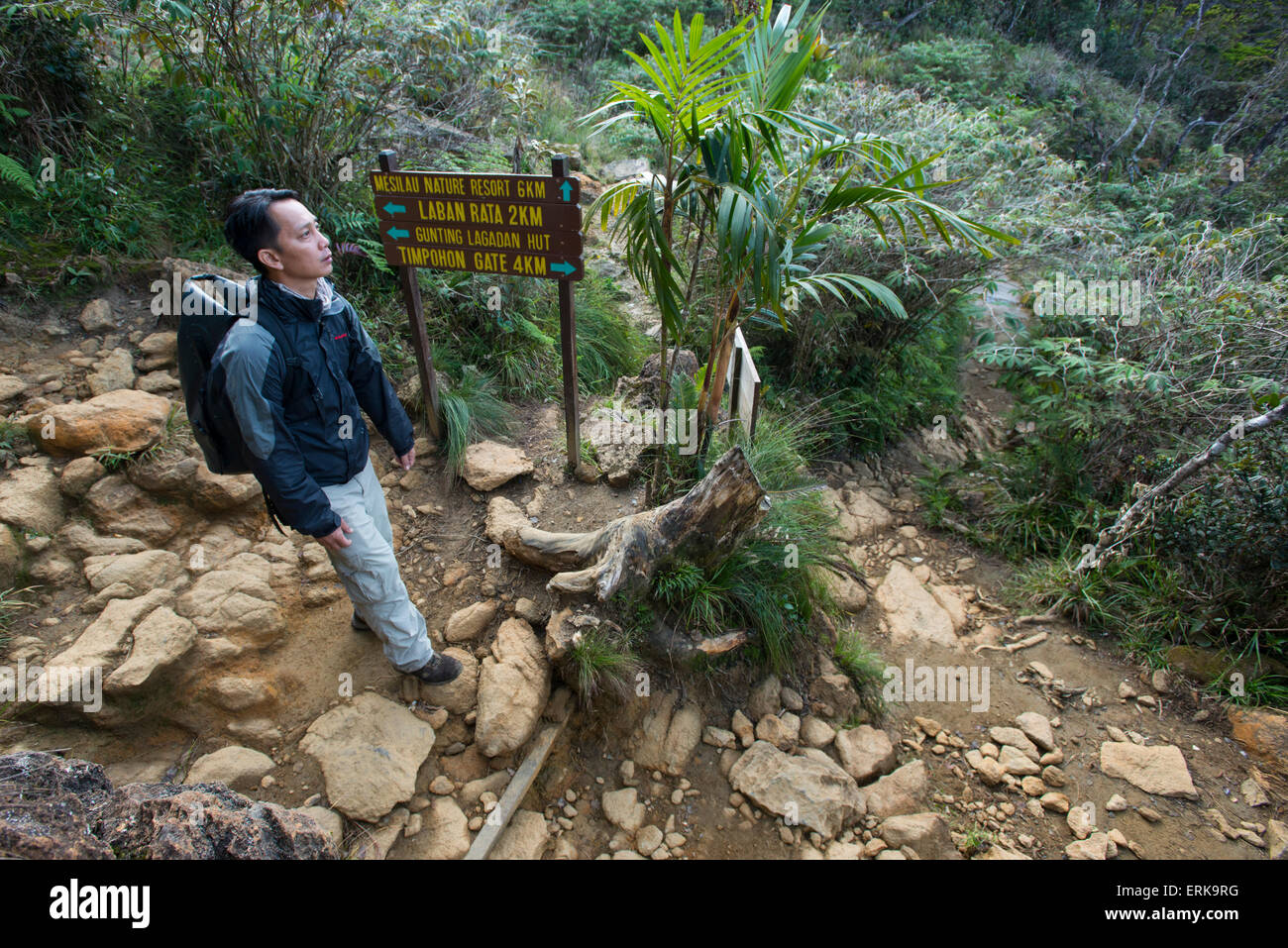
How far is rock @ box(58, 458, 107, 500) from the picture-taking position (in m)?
3.11

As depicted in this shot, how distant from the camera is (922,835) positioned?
2.76 m

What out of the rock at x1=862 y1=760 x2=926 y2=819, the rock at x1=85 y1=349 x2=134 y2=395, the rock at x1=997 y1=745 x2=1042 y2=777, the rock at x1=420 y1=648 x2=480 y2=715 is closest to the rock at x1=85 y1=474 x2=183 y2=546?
the rock at x1=85 y1=349 x2=134 y2=395

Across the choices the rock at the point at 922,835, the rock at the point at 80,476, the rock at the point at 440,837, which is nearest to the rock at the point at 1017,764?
the rock at the point at 922,835

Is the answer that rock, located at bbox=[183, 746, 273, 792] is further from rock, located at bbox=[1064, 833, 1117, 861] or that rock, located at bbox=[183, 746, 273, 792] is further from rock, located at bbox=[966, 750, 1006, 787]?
rock, located at bbox=[1064, 833, 1117, 861]

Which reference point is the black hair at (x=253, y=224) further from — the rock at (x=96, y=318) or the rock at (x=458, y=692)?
the rock at (x=96, y=318)

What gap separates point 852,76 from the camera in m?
9.80

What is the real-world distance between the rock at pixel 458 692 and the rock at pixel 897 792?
6.30 ft

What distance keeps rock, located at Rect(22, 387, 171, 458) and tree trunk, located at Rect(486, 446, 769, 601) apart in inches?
82.7

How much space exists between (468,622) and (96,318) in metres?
3.08

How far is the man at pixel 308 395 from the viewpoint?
2.03m

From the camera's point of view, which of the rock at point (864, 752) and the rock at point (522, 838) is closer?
the rock at point (522, 838)

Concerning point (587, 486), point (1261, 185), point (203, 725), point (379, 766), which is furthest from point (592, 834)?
point (1261, 185)

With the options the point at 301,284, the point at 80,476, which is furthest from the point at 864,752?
the point at 80,476

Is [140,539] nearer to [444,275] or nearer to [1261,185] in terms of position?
[444,275]
